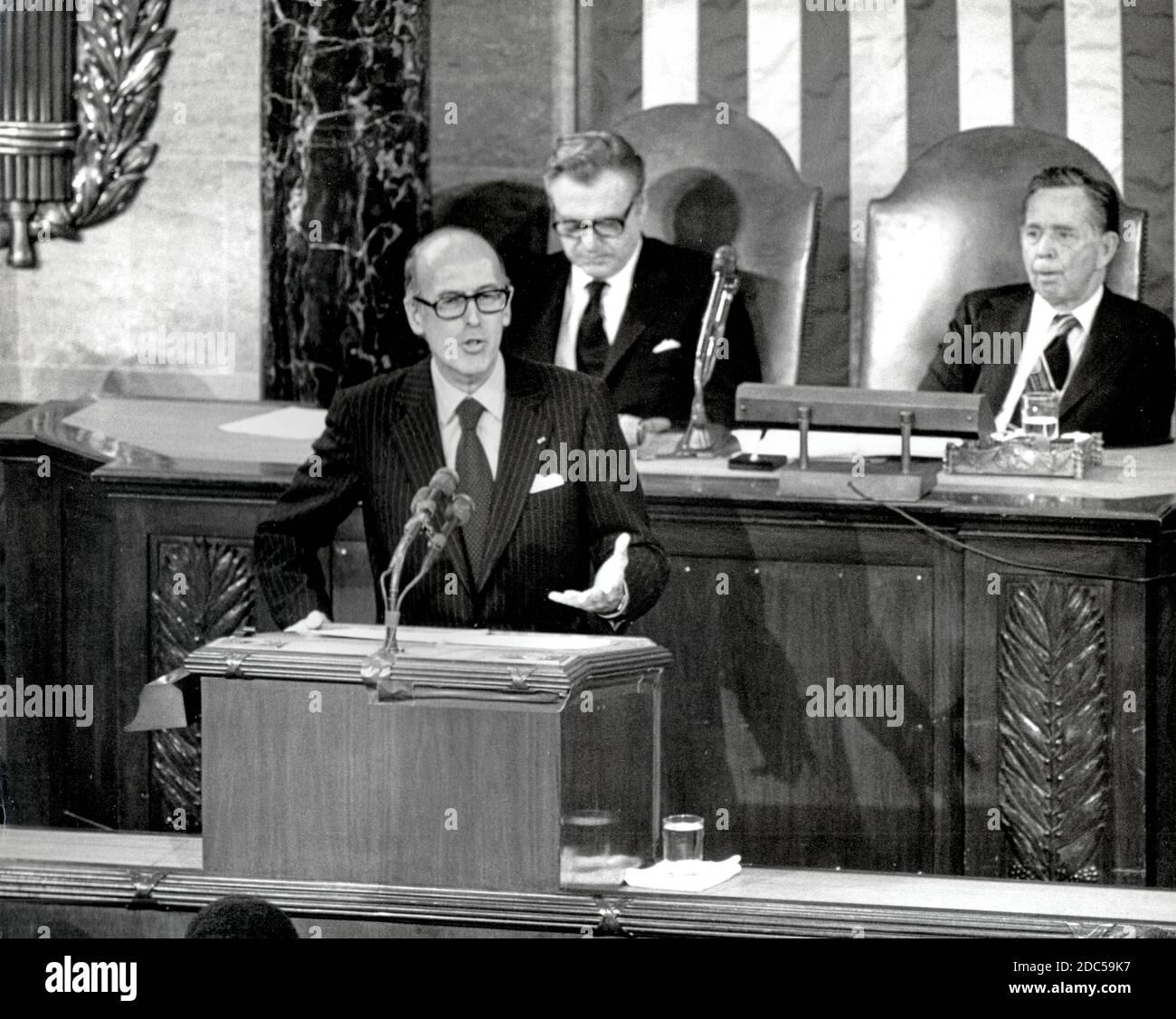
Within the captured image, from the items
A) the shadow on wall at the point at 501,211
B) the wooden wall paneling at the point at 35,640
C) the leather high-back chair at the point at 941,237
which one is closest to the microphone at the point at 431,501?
the wooden wall paneling at the point at 35,640

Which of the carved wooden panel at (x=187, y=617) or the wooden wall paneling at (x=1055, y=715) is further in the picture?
the carved wooden panel at (x=187, y=617)

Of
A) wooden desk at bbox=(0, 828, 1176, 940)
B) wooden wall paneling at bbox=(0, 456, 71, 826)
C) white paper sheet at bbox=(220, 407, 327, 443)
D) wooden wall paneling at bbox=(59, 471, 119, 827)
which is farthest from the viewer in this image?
white paper sheet at bbox=(220, 407, 327, 443)

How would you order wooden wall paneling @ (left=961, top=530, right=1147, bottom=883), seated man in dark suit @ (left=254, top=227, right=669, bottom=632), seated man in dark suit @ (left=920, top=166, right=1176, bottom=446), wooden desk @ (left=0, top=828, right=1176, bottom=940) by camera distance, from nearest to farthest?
wooden desk @ (left=0, top=828, right=1176, bottom=940) < seated man in dark suit @ (left=254, top=227, right=669, bottom=632) < wooden wall paneling @ (left=961, top=530, right=1147, bottom=883) < seated man in dark suit @ (left=920, top=166, right=1176, bottom=446)

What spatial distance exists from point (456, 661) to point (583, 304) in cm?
268

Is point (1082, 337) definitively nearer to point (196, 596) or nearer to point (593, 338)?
point (593, 338)

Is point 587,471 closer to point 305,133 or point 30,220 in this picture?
point 305,133

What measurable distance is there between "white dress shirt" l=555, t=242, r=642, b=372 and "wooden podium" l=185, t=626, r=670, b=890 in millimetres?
2459

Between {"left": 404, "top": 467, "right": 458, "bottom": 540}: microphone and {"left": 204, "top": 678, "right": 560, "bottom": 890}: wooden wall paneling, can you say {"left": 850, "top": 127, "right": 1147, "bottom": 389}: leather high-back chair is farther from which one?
{"left": 204, "top": 678, "right": 560, "bottom": 890}: wooden wall paneling

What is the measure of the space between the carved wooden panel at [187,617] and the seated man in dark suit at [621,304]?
1.05m

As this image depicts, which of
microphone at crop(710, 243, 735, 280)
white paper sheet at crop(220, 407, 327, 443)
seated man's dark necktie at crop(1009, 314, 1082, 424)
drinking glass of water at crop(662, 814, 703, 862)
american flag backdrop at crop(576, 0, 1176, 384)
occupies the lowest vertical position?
drinking glass of water at crop(662, 814, 703, 862)

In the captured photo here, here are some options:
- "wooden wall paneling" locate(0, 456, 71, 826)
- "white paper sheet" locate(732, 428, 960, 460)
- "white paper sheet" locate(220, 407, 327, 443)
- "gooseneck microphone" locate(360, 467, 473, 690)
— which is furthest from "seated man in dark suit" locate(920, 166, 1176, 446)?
"gooseneck microphone" locate(360, 467, 473, 690)

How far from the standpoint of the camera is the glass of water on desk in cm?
568

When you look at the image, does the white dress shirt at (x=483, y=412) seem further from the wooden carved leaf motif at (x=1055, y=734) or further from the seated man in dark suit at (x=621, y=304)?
the seated man in dark suit at (x=621, y=304)

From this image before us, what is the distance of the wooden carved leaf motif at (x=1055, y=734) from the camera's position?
16.6ft
